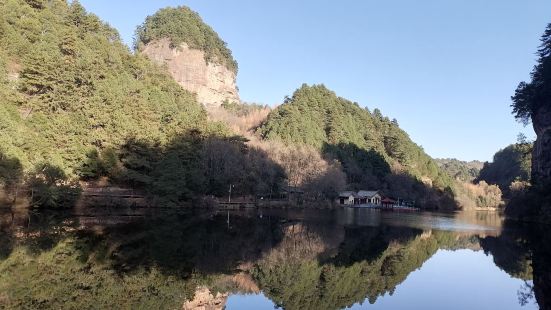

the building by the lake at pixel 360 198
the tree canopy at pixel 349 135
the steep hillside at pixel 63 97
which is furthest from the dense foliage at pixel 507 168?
the steep hillside at pixel 63 97

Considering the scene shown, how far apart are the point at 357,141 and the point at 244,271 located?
93.1m

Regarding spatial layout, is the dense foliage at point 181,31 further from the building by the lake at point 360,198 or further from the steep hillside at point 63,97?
the building by the lake at point 360,198

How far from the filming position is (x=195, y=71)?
111 metres

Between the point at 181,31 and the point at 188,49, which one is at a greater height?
the point at 181,31

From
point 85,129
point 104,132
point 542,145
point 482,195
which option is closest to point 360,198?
point 542,145

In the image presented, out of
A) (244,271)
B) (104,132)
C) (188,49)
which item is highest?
(188,49)

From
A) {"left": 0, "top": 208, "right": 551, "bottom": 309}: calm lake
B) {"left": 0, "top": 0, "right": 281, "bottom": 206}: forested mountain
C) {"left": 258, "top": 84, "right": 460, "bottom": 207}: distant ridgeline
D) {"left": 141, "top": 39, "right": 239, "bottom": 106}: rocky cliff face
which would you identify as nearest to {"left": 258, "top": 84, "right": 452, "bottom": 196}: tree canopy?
{"left": 258, "top": 84, "right": 460, "bottom": 207}: distant ridgeline

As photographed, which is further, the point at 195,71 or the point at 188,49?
the point at 195,71

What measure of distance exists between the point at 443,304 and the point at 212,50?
110767 millimetres

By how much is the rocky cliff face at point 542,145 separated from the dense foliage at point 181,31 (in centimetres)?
8174

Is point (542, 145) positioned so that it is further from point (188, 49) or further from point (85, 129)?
point (188, 49)

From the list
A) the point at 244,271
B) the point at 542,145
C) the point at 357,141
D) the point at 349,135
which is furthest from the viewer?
the point at 357,141

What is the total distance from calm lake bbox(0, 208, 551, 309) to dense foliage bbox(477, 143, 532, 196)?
10367 centimetres

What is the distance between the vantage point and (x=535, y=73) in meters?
51.6
